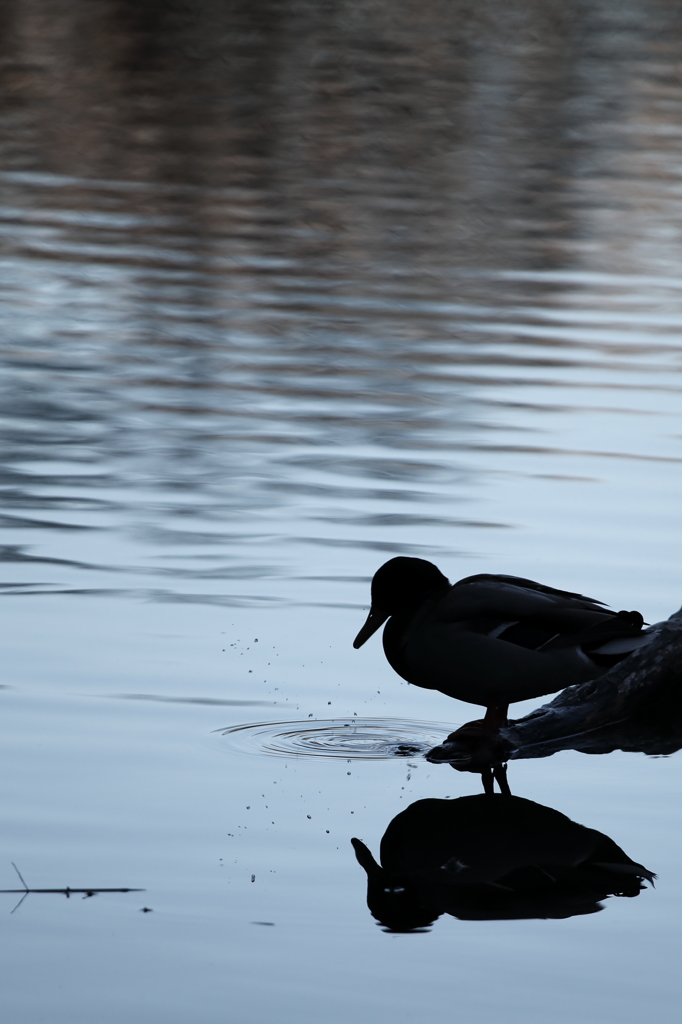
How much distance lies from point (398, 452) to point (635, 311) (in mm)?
4619

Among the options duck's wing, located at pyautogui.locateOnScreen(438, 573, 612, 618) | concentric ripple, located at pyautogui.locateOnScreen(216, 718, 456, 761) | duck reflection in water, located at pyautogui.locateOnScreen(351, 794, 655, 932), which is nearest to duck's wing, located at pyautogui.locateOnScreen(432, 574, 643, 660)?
duck's wing, located at pyautogui.locateOnScreen(438, 573, 612, 618)

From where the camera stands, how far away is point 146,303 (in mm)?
12836

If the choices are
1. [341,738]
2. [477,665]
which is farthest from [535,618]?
[341,738]

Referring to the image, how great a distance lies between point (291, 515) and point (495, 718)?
9.37 feet

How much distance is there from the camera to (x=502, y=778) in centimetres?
500

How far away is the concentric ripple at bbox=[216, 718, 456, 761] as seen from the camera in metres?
5.11

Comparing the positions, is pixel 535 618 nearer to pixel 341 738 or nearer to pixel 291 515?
pixel 341 738

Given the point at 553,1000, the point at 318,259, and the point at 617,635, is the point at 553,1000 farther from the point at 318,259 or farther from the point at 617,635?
the point at 318,259

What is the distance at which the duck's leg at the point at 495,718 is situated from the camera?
5174 millimetres

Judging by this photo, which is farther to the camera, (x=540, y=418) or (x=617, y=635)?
(x=540, y=418)

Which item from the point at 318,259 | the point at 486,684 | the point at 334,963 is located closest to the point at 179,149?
the point at 318,259

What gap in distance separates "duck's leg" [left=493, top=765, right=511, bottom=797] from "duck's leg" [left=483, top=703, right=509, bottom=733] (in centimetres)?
13

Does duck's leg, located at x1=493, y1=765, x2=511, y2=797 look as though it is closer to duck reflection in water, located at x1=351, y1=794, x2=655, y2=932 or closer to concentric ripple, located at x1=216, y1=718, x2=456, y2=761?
duck reflection in water, located at x1=351, y1=794, x2=655, y2=932

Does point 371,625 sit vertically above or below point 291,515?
above
